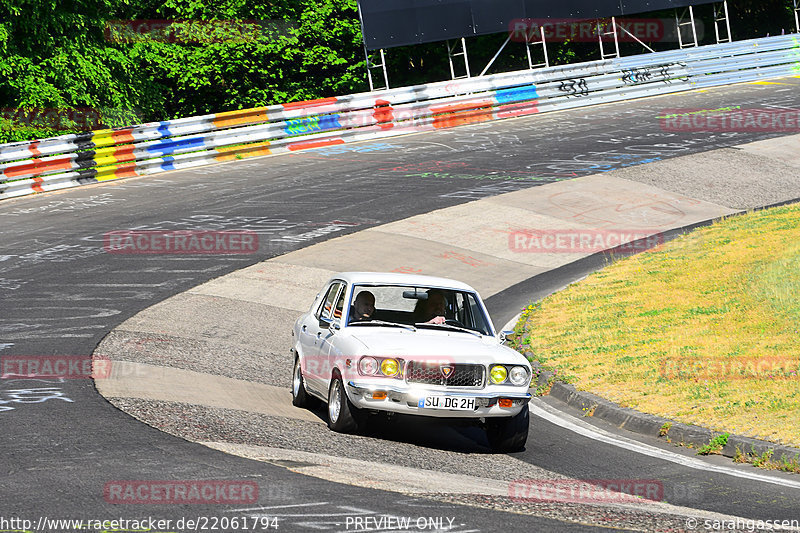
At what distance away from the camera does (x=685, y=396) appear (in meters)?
11.1

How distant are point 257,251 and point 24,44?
1454cm

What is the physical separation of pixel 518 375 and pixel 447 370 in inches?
29.0

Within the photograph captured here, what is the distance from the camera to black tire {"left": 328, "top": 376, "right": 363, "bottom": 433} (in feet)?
31.3

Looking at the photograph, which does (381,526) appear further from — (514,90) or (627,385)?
(514,90)

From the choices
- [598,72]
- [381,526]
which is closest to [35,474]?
[381,526]

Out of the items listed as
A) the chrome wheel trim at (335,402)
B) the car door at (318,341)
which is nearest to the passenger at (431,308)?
the car door at (318,341)

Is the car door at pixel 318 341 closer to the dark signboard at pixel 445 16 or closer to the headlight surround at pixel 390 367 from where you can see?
the headlight surround at pixel 390 367

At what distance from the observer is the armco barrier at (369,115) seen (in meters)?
26.1

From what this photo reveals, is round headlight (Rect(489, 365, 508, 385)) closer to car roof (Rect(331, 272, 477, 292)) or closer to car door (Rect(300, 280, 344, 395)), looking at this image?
Result: car roof (Rect(331, 272, 477, 292))

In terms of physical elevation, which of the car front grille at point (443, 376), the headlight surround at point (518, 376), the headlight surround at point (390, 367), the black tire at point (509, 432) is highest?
the headlight surround at point (390, 367)

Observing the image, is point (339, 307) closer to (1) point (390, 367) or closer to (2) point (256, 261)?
(1) point (390, 367)

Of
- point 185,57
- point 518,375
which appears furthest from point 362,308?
point 185,57

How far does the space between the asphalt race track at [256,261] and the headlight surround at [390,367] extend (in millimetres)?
1483

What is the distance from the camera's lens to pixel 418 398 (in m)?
9.34
